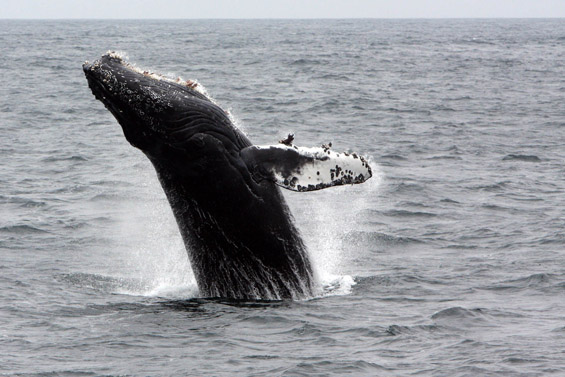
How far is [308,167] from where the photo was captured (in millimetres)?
10203

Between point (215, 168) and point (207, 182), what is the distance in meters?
0.18

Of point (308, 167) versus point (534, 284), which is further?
point (534, 284)

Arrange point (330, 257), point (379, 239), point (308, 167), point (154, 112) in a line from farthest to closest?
1. point (379, 239)
2. point (330, 257)
3. point (154, 112)
4. point (308, 167)

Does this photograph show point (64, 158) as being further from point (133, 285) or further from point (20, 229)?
point (133, 285)

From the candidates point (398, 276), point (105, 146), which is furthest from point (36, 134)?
point (398, 276)

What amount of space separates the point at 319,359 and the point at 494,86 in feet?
133

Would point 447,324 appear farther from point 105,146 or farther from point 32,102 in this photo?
point 32,102

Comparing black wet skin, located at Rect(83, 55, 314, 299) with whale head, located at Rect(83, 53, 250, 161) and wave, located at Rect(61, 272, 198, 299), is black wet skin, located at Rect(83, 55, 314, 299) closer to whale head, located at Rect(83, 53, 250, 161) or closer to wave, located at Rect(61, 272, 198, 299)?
whale head, located at Rect(83, 53, 250, 161)

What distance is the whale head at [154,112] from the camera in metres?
10.4

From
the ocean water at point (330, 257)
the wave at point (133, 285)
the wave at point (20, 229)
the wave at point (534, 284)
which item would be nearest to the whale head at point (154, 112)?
the ocean water at point (330, 257)

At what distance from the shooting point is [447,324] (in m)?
10.4

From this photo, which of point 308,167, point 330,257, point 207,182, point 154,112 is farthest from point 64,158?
point 308,167

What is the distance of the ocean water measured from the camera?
9.46 m

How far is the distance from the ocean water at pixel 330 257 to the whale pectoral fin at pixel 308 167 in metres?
1.52
